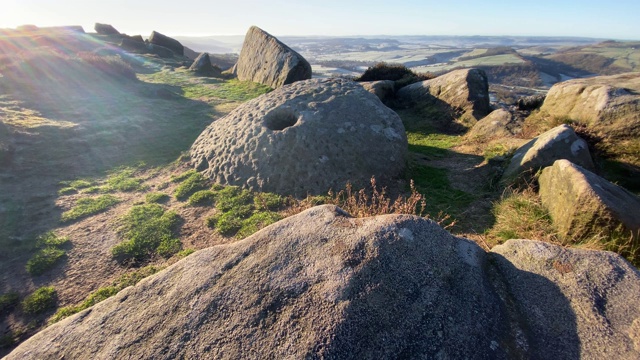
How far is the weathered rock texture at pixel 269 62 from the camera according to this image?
854 inches

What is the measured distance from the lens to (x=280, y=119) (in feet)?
34.9

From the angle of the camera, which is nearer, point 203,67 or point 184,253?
point 184,253

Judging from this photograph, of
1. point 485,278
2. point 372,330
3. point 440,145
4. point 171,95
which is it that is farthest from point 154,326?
point 171,95

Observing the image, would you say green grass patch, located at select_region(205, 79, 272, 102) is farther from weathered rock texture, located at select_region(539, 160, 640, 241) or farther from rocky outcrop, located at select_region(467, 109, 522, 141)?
weathered rock texture, located at select_region(539, 160, 640, 241)

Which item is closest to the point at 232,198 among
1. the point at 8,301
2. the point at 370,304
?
the point at 8,301

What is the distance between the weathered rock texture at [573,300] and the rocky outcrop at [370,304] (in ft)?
0.04

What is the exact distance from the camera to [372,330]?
328 centimetres

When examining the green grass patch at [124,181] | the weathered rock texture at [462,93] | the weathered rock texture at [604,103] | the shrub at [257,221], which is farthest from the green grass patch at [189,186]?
the weathered rock texture at [462,93]

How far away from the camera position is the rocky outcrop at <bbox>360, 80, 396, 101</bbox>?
19.7m

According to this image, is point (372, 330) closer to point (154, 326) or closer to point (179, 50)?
point (154, 326)

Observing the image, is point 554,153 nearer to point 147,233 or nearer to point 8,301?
point 147,233

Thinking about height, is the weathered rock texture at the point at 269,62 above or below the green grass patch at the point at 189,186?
above

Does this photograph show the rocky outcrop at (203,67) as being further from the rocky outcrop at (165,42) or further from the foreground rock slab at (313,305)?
the foreground rock slab at (313,305)

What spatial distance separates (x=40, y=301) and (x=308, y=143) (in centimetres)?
685
